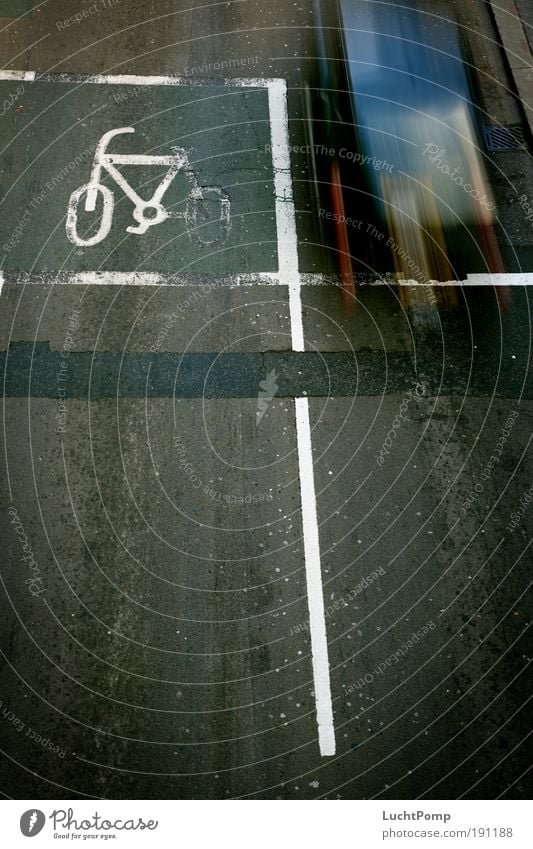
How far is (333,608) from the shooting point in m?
5.24

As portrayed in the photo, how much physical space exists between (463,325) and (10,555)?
15.0 feet

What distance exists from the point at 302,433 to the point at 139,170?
365 cm

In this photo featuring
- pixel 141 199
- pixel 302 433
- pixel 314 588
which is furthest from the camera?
pixel 141 199

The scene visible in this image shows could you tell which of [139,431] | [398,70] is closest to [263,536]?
[139,431]

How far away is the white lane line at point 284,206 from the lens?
6.66 metres


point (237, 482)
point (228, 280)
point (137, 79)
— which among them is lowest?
point (237, 482)

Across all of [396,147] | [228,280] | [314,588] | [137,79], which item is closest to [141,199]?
[228,280]

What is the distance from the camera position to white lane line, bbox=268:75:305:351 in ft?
21.9

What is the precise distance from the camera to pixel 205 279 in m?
6.84

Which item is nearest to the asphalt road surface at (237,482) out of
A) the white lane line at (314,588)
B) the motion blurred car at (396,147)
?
the white lane line at (314,588)

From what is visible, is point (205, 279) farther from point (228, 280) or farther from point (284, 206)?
point (284, 206)

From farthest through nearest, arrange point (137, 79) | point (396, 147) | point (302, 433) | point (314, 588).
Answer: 1. point (137, 79)
2. point (396, 147)
3. point (302, 433)
4. point (314, 588)

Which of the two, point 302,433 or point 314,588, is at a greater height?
point 302,433

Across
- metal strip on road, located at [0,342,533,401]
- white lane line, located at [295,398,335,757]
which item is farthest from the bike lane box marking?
white lane line, located at [295,398,335,757]
